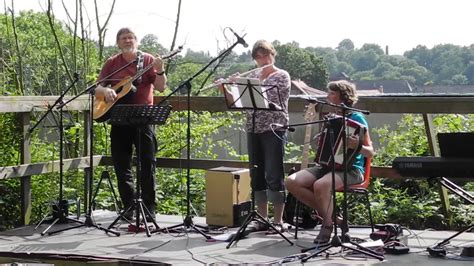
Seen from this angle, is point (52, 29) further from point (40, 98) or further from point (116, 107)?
point (116, 107)

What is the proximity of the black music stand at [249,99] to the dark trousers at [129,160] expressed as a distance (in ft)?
3.00

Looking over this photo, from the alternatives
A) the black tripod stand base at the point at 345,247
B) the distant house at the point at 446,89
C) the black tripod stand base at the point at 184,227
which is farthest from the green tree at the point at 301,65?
the black tripod stand base at the point at 345,247

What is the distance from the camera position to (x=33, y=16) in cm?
1088

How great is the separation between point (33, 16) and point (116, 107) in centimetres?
614

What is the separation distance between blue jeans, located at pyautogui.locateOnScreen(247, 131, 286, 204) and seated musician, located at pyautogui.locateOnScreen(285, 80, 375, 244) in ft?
1.28

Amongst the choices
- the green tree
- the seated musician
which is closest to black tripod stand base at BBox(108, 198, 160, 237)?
the seated musician

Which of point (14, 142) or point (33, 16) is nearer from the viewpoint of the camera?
point (14, 142)

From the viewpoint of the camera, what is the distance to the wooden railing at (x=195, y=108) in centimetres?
527

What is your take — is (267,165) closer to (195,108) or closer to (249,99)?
(249,99)

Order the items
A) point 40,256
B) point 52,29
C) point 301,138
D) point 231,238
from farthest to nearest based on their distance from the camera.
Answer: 1. point 52,29
2. point 301,138
3. point 231,238
4. point 40,256

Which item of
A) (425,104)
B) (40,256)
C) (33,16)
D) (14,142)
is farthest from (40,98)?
(33,16)

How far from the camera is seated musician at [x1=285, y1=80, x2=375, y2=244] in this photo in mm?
4805

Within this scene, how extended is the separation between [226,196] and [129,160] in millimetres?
832

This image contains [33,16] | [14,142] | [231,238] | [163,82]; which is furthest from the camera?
[33,16]
